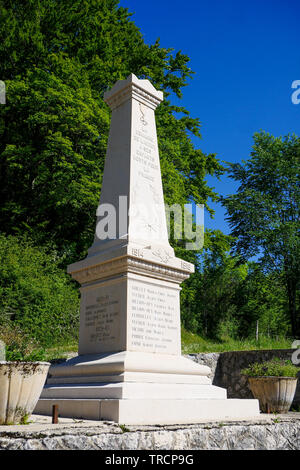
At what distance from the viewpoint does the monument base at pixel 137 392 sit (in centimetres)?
505

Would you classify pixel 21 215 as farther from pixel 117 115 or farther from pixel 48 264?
pixel 117 115

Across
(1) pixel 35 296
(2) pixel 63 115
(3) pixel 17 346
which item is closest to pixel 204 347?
(1) pixel 35 296

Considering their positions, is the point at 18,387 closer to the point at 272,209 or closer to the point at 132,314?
the point at 132,314

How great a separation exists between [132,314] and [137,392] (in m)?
1.28

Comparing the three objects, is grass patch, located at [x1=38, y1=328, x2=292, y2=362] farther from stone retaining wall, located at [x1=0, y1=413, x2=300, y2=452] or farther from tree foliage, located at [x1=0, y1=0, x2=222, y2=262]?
stone retaining wall, located at [x1=0, y1=413, x2=300, y2=452]

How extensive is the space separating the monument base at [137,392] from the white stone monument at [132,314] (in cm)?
1

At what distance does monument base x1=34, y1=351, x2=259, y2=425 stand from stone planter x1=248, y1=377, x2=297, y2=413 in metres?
1.98

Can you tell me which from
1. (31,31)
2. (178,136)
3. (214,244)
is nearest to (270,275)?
(214,244)

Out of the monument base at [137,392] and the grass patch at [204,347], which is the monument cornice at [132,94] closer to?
the monument base at [137,392]

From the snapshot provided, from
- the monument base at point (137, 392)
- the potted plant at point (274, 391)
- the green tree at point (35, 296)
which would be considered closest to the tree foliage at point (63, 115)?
the green tree at point (35, 296)

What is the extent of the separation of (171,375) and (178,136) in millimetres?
17196

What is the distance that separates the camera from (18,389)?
171 inches

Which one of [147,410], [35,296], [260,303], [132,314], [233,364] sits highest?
[260,303]

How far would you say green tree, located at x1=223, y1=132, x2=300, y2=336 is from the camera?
80.9 feet
